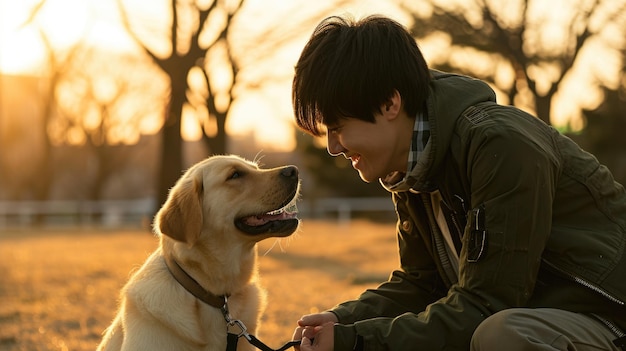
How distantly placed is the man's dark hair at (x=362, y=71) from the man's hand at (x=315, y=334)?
64 cm

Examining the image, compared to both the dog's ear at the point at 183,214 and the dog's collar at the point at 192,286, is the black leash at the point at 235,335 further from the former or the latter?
the dog's ear at the point at 183,214

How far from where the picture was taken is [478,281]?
2.53m

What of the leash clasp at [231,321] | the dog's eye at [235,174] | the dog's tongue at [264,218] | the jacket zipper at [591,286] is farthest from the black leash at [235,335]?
the jacket zipper at [591,286]

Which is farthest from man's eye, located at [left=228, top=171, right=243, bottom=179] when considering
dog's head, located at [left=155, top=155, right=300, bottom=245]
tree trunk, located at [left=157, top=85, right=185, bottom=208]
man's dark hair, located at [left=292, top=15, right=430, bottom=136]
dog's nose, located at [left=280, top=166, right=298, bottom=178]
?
tree trunk, located at [left=157, top=85, right=185, bottom=208]

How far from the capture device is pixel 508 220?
2.47m

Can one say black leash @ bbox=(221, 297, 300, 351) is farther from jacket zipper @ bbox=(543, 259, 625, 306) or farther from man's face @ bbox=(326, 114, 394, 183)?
jacket zipper @ bbox=(543, 259, 625, 306)

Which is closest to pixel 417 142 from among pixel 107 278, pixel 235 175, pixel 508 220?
pixel 508 220

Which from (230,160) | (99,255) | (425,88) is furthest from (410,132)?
(99,255)

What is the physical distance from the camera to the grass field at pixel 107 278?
629 centimetres

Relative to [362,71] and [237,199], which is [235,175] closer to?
[237,199]

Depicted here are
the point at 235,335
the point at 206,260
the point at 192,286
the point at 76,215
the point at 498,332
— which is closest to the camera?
the point at 498,332

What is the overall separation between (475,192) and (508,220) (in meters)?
0.16

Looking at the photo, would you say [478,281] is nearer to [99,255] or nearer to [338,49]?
[338,49]

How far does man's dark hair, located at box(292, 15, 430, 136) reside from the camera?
2.70 meters
